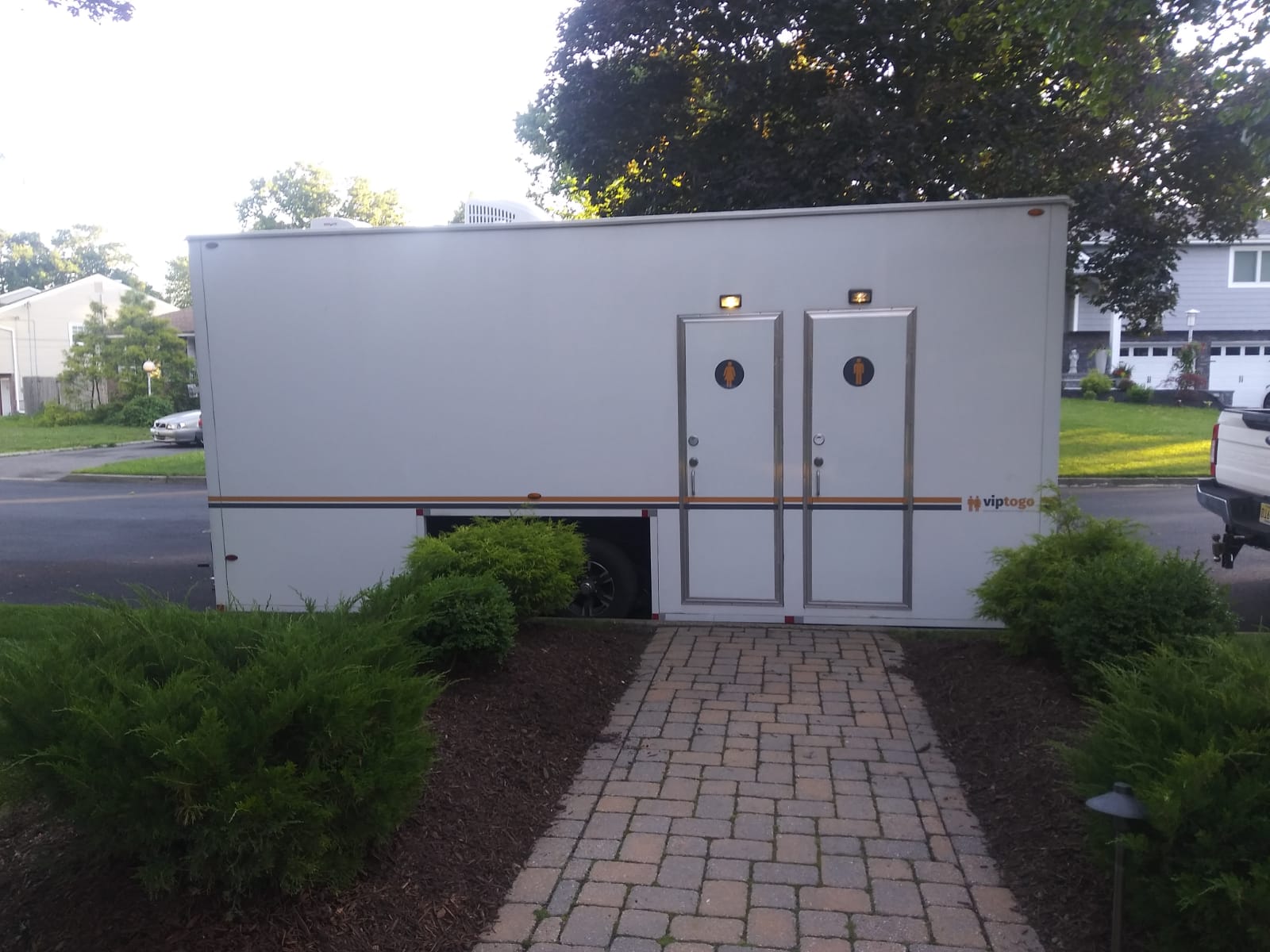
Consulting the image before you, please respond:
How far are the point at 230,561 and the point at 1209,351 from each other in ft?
105

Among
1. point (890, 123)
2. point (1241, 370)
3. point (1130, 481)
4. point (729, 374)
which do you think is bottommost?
point (1130, 481)

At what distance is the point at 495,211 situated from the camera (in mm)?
8180

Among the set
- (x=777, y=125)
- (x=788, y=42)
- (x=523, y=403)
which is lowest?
(x=523, y=403)

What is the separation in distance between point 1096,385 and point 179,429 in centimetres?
2641

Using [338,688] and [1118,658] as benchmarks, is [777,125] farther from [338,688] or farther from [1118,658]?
[338,688]

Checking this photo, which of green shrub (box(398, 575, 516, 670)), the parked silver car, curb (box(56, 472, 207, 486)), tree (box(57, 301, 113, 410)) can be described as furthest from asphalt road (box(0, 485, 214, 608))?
tree (box(57, 301, 113, 410))

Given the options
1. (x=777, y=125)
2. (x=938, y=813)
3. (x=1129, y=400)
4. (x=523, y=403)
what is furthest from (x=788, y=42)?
(x=1129, y=400)

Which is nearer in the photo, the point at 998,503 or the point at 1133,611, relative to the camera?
the point at 1133,611

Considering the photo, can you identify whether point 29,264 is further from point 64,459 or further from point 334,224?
point 334,224

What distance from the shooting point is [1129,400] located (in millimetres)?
28141

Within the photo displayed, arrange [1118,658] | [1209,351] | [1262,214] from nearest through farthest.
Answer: [1118,658]
[1262,214]
[1209,351]

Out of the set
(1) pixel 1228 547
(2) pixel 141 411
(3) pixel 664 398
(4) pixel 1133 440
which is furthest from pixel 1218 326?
(2) pixel 141 411

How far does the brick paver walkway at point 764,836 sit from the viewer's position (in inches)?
129

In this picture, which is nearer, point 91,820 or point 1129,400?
point 91,820
